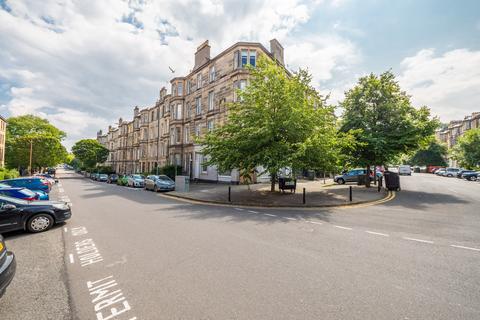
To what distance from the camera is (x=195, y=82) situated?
108 feet

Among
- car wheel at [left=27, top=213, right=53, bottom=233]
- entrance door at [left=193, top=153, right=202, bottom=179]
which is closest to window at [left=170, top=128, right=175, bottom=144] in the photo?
entrance door at [left=193, top=153, right=202, bottom=179]

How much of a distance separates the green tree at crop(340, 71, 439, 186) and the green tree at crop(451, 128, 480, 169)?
35533 mm

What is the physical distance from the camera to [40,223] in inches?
303

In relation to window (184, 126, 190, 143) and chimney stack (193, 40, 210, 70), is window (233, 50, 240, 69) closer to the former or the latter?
chimney stack (193, 40, 210, 70)

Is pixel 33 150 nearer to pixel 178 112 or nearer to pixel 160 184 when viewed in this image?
pixel 178 112

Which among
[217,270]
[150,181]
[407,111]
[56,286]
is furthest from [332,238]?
[150,181]

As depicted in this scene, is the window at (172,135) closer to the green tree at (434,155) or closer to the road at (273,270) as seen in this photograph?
the road at (273,270)

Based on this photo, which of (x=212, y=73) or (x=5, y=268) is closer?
(x=5, y=268)

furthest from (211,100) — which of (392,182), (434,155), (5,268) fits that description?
(434,155)

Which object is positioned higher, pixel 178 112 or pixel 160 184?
pixel 178 112

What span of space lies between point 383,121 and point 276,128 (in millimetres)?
10965

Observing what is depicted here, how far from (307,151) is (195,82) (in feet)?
80.9

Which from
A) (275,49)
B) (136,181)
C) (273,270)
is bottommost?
(273,270)

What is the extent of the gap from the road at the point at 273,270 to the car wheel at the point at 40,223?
2.27ft
